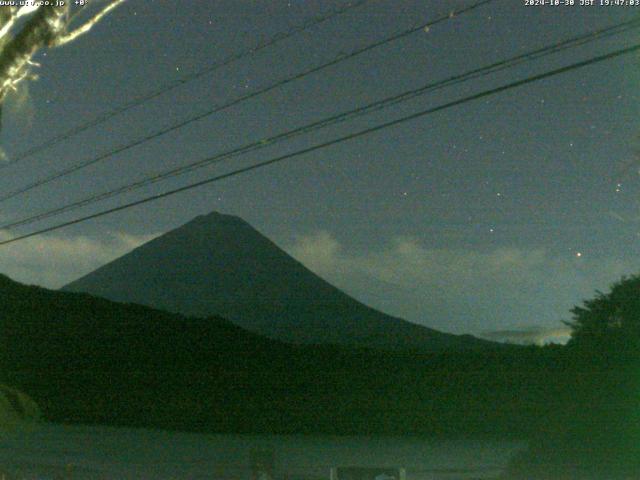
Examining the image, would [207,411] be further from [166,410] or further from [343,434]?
[343,434]

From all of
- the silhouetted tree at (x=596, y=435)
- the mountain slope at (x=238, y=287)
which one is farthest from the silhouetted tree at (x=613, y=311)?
the mountain slope at (x=238, y=287)

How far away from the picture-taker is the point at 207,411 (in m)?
23.5

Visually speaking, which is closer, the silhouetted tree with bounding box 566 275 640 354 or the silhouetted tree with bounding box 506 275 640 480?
the silhouetted tree with bounding box 506 275 640 480

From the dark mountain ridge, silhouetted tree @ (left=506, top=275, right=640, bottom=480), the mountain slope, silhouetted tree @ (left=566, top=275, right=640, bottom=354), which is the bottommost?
silhouetted tree @ (left=506, top=275, right=640, bottom=480)

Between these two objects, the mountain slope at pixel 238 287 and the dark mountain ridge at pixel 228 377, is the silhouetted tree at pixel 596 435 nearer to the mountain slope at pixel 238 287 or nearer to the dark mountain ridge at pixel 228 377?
the dark mountain ridge at pixel 228 377

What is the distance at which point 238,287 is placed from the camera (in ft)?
292

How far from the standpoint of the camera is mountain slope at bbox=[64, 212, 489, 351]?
68.5 m

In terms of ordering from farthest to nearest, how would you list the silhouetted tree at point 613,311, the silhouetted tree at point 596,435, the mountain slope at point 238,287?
the mountain slope at point 238,287 < the silhouetted tree at point 613,311 < the silhouetted tree at point 596,435

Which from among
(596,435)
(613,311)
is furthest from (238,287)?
(596,435)

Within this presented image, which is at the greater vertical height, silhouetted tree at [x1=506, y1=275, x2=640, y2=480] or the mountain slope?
the mountain slope

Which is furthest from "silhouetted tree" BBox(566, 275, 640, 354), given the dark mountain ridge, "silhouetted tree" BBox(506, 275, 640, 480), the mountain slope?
the mountain slope

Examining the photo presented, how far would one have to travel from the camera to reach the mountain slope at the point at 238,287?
68.5 meters

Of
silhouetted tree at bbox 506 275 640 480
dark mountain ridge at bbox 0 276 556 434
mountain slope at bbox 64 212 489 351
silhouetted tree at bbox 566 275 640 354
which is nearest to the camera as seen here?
silhouetted tree at bbox 506 275 640 480

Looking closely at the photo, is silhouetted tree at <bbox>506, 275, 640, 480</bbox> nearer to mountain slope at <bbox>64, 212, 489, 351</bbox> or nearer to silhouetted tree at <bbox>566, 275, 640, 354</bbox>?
silhouetted tree at <bbox>566, 275, 640, 354</bbox>
